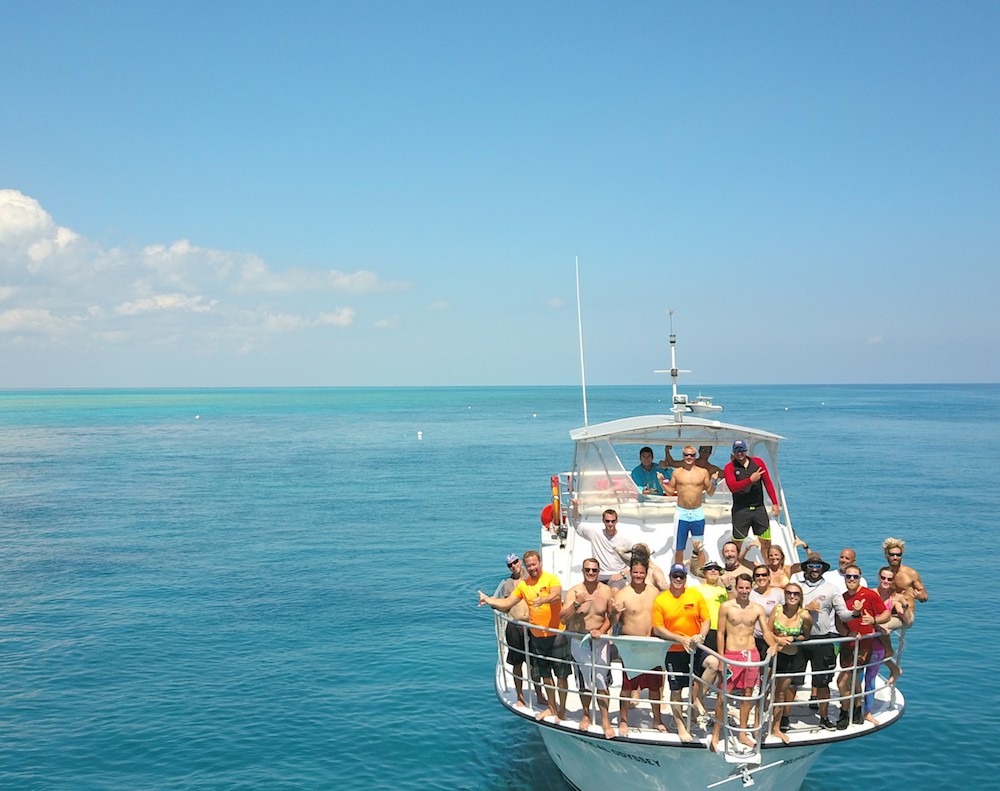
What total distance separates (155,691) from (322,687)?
3.39m

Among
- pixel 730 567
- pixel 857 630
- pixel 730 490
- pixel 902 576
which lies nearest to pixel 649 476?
pixel 730 490

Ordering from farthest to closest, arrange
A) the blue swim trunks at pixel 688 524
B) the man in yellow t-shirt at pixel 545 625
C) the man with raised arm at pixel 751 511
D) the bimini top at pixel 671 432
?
the bimini top at pixel 671 432, the man with raised arm at pixel 751 511, the blue swim trunks at pixel 688 524, the man in yellow t-shirt at pixel 545 625

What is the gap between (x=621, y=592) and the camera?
32.6 ft

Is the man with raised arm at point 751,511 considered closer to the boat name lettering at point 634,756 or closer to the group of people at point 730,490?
the group of people at point 730,490

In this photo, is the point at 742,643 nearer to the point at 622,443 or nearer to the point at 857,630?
the point at 857,630

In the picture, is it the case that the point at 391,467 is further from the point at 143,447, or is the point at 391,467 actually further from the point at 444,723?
the point at 444,723

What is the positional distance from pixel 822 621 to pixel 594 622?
2.78 m

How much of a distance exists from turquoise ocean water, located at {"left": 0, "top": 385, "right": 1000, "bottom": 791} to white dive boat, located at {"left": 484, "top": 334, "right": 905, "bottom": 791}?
2.81m

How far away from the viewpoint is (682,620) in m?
9.59

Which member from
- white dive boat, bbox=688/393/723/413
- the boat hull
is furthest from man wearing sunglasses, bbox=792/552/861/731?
white dive boat, bbox=688/393/723/413

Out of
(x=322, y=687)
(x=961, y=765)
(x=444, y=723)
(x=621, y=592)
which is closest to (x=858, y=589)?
(x=621, y=592)

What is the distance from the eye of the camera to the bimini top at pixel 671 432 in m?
14.2

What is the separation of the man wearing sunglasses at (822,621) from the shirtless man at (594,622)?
7.81ft

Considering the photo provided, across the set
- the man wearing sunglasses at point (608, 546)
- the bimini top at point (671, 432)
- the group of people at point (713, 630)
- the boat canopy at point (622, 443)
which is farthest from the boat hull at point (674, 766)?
the bimini top at point (671, 432)
